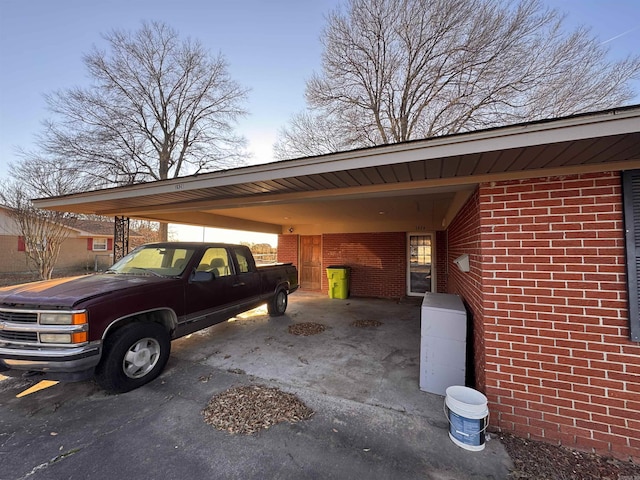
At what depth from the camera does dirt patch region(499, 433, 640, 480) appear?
1986 mm

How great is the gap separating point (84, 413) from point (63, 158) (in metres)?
12.6

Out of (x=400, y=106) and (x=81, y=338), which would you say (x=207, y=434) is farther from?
(x=400, y=106)

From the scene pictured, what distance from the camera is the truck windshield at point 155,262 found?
400cm

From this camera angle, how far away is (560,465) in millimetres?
2084

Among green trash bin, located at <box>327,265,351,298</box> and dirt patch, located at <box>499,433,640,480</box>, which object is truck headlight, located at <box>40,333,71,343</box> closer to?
dirt patch, located at <box>499,433,640,480</box>

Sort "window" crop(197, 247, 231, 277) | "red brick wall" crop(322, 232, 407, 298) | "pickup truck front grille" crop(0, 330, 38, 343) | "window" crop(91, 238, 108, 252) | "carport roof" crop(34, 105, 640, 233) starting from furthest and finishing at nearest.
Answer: "window" crop(91, 238, 108, 252) < "red brick wall" crop(322, 232, 407, 298) < "window" crop(197, 247, 231, 277) < "pickup truck front grille" crop(0, 330, 38, 343) < "carport roof" crop(34, 105, 640, 233)

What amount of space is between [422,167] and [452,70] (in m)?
9.94

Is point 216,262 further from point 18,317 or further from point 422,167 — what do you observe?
point 422,167

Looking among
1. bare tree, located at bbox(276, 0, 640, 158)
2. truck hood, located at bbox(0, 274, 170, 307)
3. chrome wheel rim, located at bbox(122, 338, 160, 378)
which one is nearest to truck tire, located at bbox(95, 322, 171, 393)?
chrome wheel rim, located at bbox(122, 338, 160, 378)

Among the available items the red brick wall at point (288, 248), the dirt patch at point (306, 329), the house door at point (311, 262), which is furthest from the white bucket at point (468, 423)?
the red brick wall at point (288, 248)

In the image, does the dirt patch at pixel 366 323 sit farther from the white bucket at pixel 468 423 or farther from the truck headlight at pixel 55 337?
the truck headlight at pixel 55 337

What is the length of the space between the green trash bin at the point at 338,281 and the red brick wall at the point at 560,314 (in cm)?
686

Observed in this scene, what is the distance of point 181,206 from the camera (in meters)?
5.31

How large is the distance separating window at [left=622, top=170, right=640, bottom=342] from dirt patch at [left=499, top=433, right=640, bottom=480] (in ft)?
3.31
